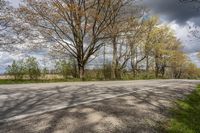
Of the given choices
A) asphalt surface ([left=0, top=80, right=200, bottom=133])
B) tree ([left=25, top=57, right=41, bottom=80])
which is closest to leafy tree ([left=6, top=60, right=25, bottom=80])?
tree ([left=25, top=57, right=41, bottom=80])

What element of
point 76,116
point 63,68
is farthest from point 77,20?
point 76,116

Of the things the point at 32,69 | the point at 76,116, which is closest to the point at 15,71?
the point at 32,69

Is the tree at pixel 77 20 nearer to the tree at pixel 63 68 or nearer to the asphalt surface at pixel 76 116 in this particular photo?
the tree at pixel 63 68

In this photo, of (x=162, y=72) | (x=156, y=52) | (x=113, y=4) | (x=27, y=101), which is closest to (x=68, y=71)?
(x=113, y=4)

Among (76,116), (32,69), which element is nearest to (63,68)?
(32,69)

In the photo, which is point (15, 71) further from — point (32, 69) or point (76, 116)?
point (76, 116)

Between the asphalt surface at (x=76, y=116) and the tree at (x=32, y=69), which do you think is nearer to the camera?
the asphalt surface at (x=76, y=116)

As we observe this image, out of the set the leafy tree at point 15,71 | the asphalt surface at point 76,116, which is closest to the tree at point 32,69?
the leafy tree at point 15,71

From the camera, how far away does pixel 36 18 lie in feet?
95.6

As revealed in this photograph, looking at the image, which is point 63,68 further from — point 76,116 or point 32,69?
point 76,116

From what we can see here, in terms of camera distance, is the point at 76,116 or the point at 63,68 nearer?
the point at 76,116

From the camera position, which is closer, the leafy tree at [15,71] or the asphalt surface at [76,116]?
the asphalt surface at [76,116]

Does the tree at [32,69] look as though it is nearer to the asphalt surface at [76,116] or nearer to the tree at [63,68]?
the tree at [63,68]

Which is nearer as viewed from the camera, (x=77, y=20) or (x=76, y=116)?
(x=76, y=116)
